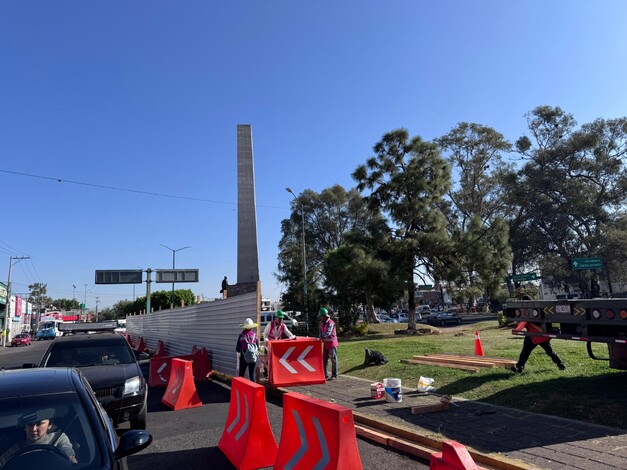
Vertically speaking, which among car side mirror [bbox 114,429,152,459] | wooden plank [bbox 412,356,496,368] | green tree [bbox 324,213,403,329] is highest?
green tree [bbox 324,213,403,329]

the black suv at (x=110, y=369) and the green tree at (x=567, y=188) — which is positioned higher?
the green tree at (x=567, y=188)

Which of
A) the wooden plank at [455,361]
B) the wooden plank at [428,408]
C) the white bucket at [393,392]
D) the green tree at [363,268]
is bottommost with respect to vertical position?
the wooden plank at [428,408]

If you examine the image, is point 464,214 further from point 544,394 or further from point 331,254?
point 544,394

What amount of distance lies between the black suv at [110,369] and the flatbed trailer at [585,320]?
682cm

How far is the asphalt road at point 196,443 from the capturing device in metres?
5.68

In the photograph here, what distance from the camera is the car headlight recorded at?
7133mm

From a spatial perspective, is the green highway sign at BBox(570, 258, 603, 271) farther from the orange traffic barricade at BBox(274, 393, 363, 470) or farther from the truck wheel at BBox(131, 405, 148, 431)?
the orange traffic barricade at BBox(274, 393, 363, 470)

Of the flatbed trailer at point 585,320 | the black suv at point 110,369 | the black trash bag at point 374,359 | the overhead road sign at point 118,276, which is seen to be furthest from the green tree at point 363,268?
the overhead road sign at point 118,276

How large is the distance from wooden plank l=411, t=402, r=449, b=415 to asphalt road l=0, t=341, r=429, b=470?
126cm

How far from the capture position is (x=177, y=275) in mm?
48938

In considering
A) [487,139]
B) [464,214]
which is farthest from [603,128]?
[464,214]

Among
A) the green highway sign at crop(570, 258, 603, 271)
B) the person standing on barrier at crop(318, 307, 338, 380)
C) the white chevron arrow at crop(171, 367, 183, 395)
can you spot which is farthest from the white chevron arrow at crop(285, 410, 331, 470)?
the green highway sign at crop(570, 258, 603, 271)

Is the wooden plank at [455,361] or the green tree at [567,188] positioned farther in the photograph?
the green tree at [567,188]

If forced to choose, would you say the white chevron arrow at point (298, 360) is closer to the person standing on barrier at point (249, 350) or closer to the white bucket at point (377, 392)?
the person standing on barrier at point (249, 350)
